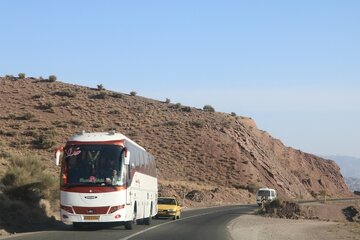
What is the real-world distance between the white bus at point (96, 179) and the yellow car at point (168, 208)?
1393cm

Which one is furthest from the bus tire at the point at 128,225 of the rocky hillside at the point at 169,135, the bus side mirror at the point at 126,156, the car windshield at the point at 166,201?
the rocky hillside at the point at 169,135

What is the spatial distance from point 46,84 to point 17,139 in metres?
31.5

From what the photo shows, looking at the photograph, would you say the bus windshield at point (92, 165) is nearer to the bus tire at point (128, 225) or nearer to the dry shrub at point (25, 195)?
the bus tire at point (128, 225)

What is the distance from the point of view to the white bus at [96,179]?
23516 millimetres

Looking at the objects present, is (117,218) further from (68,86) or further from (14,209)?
(68,86)

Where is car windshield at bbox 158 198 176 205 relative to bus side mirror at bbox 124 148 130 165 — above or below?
below

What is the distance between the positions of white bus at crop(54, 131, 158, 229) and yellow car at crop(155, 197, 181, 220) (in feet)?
45.7

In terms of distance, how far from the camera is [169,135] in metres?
88.9

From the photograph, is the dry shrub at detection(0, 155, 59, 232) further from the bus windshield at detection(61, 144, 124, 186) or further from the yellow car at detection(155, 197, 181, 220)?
the yellow car at detection(155, 197, 181, 220)

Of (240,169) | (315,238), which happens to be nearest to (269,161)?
(240,169)

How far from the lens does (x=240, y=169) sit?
283 ft

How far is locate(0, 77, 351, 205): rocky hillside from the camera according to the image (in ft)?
251

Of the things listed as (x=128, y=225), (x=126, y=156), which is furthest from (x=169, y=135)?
(x=126, y=156)

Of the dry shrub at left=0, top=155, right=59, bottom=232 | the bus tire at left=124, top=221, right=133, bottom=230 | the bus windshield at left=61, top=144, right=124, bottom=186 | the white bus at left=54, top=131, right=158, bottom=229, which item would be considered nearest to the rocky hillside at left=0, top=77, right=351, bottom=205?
the dry shrub at left=0, top=155, right=59, bottom=232
